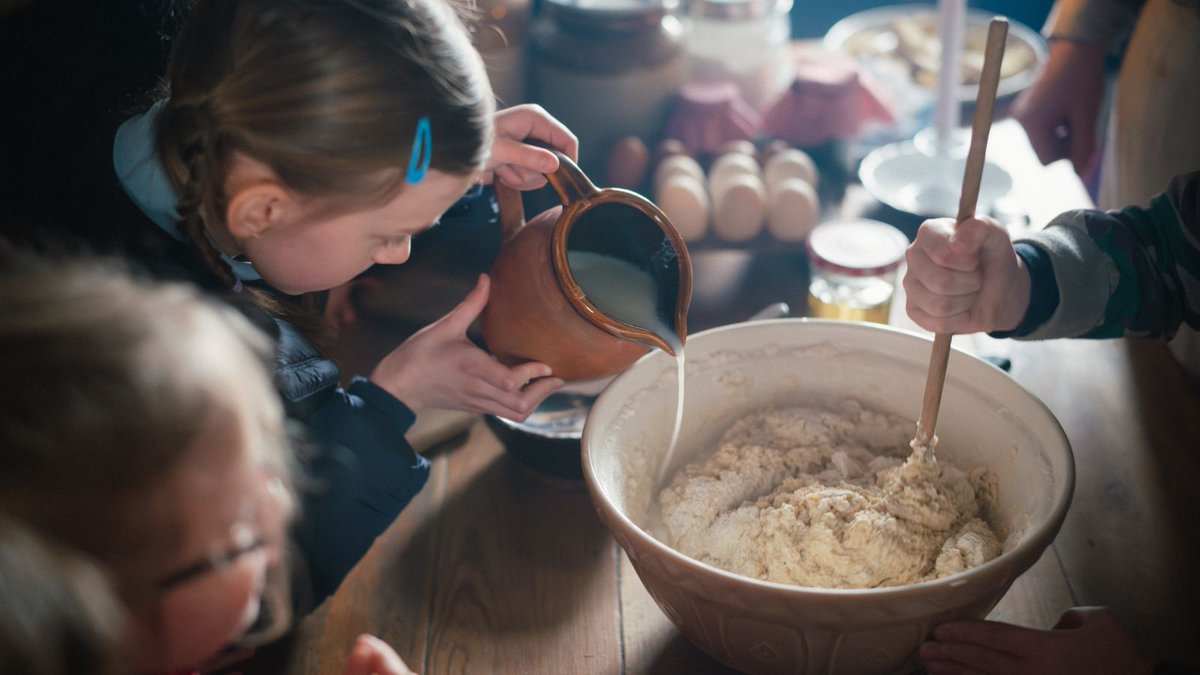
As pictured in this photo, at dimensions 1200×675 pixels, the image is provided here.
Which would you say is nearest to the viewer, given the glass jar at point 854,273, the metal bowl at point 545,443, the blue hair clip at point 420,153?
the blue hair clip at point 420,153

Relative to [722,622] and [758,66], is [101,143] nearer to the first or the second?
[722,622]

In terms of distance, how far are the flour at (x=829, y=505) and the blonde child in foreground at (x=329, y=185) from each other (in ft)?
0.64

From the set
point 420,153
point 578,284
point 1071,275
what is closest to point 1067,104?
point 1071,275

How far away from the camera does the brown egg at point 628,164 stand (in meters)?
1.59

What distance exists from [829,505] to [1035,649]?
0.63 ft

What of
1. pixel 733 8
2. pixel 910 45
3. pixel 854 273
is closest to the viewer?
pixel 854 273

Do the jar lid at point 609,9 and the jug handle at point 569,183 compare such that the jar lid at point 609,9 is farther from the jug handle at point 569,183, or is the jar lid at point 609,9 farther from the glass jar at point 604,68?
the jug handle at point 569,183

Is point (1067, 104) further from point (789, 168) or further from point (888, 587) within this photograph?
point (888, 587)

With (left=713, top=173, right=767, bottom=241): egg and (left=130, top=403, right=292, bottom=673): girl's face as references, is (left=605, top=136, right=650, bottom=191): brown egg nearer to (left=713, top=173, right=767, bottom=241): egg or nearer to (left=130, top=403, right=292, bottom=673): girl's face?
(left=713, top=173, right=767, bottom=241): egg

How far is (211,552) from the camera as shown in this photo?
578 mm

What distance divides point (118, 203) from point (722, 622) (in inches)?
25.8

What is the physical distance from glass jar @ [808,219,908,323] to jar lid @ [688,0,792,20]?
63cm

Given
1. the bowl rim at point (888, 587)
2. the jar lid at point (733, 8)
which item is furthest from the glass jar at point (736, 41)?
the bowl rim at point (888, 587)

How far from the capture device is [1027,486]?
34.0 inches
